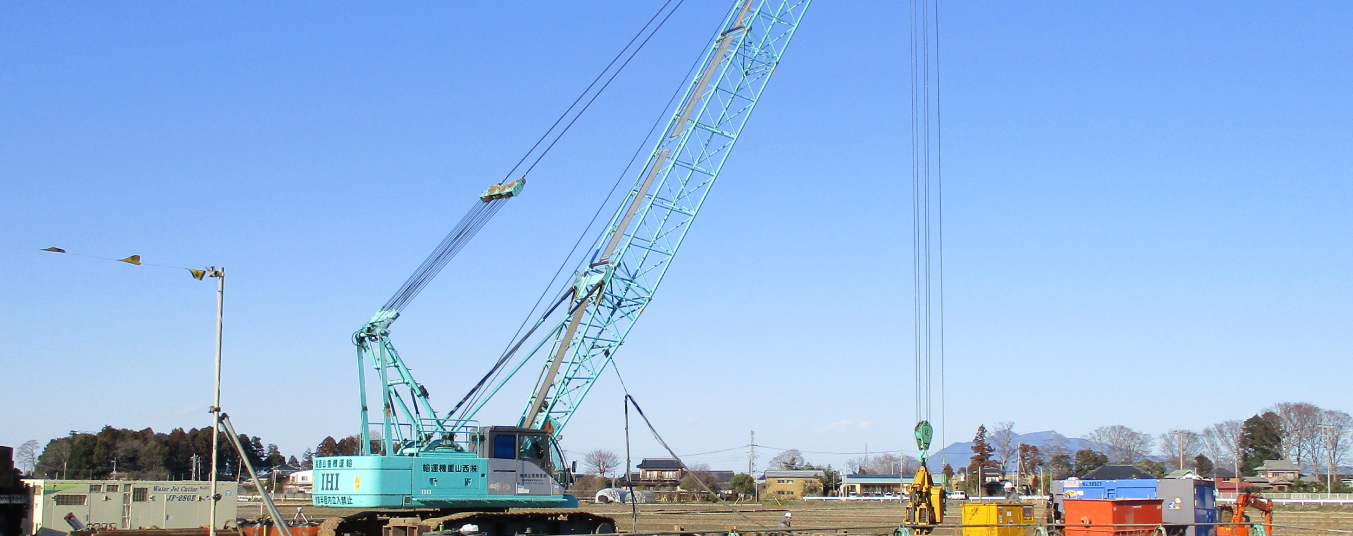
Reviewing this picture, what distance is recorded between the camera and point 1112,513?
68.5 feet

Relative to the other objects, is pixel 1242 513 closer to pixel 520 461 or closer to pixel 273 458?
pixel 520 461

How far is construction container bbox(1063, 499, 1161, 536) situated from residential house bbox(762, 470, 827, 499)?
85.0 meters

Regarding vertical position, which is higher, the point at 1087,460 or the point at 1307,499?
the point at 1307,499

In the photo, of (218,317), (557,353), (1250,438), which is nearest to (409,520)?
(218,317)

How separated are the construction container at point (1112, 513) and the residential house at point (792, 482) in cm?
8500

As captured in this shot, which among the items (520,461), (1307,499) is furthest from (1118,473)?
(520,461)

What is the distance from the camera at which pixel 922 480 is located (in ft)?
67.4

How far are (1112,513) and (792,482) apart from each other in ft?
319

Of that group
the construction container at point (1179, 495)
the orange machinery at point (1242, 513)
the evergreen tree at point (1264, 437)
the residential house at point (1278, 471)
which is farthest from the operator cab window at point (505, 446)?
the evergreen tree at point (1264, 437)

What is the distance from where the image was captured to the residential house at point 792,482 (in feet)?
359

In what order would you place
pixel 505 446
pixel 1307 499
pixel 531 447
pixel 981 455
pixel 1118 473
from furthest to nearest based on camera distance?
pixel 981 455, pixel 1307 499, pixel 1118 473, pixel 531 447, pixel 505 446

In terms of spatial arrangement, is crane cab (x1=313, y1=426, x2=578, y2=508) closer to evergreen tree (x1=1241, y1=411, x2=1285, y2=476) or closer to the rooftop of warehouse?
the rooftop of warehouse

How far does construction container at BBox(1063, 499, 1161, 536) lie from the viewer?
20828mm

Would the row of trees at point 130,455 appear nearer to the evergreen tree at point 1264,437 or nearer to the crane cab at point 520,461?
the crane cab at point 520,461
